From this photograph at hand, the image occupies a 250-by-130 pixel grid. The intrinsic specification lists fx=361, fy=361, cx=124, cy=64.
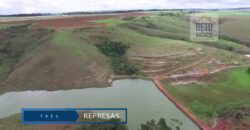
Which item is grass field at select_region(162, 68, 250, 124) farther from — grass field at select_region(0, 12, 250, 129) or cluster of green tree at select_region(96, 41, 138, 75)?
cluster of green tree at select_region(96, 41, 138, 75)

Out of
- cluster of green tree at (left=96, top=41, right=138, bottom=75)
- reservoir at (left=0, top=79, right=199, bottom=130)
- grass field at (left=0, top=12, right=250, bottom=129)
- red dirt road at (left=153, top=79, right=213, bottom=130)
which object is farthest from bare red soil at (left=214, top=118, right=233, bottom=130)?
cluster of green tree at (left=96, top=41, right=138, bottom=75)

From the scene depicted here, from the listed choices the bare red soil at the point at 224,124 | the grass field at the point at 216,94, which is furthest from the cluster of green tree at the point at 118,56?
the bare red soil at the point at 224,124

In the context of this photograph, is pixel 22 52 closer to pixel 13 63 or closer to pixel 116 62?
pixel 13 63

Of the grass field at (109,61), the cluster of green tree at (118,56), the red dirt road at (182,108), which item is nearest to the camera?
the red dirt road at (182,108)

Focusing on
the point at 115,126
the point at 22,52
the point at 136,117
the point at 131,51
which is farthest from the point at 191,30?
the point at 115,126

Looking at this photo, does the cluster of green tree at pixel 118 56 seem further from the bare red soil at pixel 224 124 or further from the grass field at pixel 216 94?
the bare red soil at pixel 224 124

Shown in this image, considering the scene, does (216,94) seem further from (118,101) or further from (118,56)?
(118,56)

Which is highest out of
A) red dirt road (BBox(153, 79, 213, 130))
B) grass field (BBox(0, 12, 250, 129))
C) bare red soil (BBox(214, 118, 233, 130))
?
grass field (BBox(0, 12, 250, 129))

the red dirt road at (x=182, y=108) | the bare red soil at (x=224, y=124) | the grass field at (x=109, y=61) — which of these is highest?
the grass field at (x=109, y=61)
